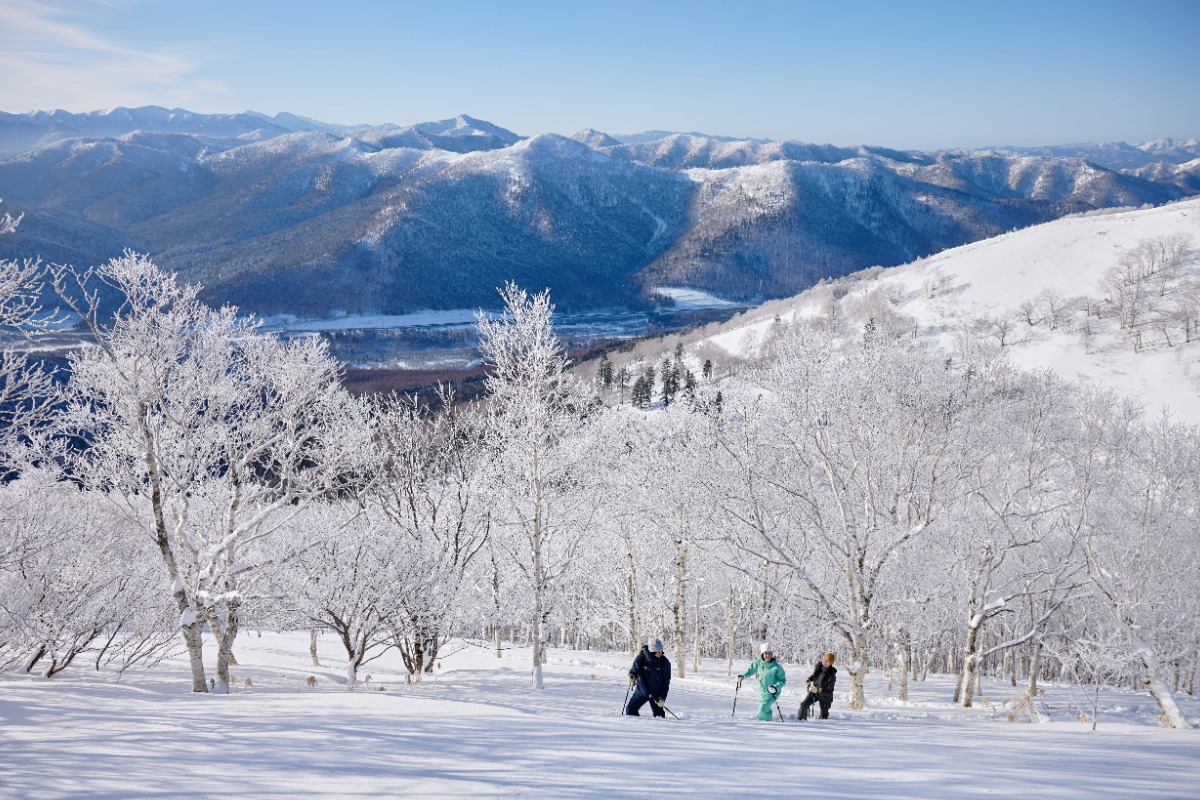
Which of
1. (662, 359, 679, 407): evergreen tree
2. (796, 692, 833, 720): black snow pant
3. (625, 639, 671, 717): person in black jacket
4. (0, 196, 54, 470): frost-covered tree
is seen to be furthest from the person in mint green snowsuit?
(662, 359, 679, 407): evergreen tree

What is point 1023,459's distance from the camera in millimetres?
23078

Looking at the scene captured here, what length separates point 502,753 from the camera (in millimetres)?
8016

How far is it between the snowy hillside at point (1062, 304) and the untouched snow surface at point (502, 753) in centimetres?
8562

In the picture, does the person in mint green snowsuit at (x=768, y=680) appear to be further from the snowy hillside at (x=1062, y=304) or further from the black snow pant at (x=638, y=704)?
the snowy hillside at (x=1062, y=304)

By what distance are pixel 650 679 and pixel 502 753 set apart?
213 inches

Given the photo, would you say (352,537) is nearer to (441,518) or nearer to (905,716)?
(441,518)

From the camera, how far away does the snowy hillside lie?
313ft

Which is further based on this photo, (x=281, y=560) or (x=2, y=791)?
(x=281, y=560)

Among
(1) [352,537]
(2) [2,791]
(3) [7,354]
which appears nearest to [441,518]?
(1) [352,537]

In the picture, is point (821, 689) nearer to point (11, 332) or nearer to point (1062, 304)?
point (11, 332)

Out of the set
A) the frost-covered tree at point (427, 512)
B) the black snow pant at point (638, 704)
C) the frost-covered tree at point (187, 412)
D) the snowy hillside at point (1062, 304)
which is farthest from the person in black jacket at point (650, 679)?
the snowy hillside at point (1062, 304)

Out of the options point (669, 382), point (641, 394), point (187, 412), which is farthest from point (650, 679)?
point (641, 394)

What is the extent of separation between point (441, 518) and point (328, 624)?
1103 cm

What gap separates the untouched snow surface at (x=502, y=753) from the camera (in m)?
6.80
